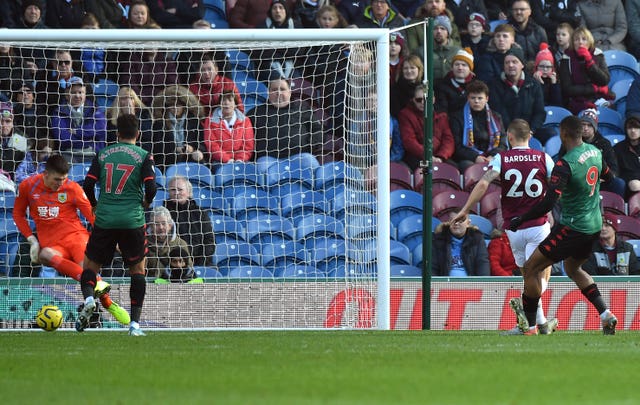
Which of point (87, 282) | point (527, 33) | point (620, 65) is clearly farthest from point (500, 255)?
point (87, 282)

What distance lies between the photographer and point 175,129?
14.5 metres

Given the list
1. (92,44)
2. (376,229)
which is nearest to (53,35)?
(92,44)

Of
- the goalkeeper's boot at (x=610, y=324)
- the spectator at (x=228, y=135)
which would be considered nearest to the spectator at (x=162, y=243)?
the spectator at (x=228, y=135)

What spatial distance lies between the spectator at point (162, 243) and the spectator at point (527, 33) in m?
6.14

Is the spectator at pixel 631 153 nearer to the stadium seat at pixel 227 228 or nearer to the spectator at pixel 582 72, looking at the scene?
the spectator at pixel 582 72

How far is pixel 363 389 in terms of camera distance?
6383 millimetres

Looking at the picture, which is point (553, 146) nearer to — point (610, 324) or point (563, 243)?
point (610, 324)

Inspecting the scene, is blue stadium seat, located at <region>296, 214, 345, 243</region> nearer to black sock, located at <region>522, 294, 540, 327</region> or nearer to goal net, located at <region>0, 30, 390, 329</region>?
goal net, located at <region>0, 30, 390, 329</region>

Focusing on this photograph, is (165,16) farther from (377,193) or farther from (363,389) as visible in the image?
(363,389)

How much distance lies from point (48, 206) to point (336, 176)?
11.3 feet

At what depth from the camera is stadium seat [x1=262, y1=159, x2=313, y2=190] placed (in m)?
14.4

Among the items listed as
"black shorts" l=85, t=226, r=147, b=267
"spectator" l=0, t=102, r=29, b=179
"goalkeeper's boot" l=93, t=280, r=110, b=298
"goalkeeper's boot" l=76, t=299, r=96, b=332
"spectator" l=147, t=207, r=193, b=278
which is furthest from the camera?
"spectator" l=0, t=102, r=29, b=179

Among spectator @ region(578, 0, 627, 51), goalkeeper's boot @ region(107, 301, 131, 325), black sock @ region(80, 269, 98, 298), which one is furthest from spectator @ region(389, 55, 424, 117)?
black sock @ region(80, 269, 98, 298)

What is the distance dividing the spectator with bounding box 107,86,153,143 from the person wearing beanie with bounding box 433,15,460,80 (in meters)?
4.19
